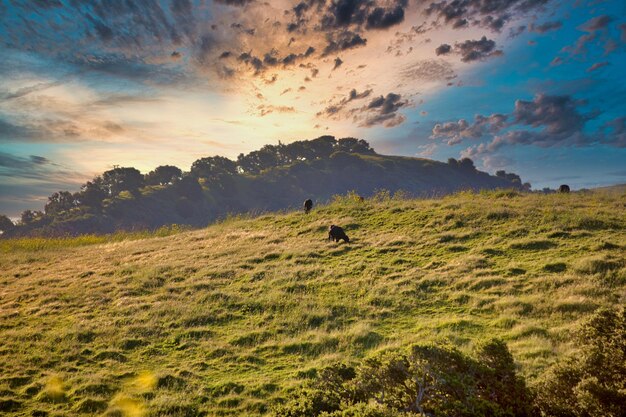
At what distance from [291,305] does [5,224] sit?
5835 inches

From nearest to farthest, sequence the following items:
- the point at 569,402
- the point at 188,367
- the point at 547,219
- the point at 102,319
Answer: the point at 569,402 < the point at 188,367 < the point at 102,319 < the point at 547,219

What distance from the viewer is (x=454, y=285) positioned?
13055mm

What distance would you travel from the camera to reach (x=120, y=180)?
165 metres

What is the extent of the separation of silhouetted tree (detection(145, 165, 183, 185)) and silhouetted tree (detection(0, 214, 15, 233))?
6226cm

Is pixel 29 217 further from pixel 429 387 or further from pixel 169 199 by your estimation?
pixel 429 387

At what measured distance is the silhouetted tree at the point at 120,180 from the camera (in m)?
161

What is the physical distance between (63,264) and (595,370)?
2997cm

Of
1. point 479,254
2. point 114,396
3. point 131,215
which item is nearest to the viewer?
point 114,396

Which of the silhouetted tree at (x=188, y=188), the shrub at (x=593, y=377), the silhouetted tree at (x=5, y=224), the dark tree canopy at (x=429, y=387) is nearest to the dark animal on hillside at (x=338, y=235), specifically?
the dark tree canopy at (x=429, y=387)

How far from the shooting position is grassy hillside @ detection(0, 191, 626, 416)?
8992mm

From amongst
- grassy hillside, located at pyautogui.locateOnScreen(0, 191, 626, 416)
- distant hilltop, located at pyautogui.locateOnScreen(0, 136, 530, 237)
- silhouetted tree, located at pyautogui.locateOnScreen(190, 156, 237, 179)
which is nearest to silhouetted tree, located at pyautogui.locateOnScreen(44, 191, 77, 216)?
distant hilltop, located at pyautogui.locateOnScreen(0, 136, 530, 237)

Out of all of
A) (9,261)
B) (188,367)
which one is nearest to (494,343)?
(188,367)

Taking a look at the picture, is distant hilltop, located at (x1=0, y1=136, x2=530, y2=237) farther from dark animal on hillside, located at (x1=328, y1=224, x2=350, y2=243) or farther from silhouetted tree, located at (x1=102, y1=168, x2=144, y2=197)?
dark animal on hillside, located at (x1=328, y1=224, x2=350, y2=243)

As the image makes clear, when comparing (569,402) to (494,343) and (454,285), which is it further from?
(454,285)
